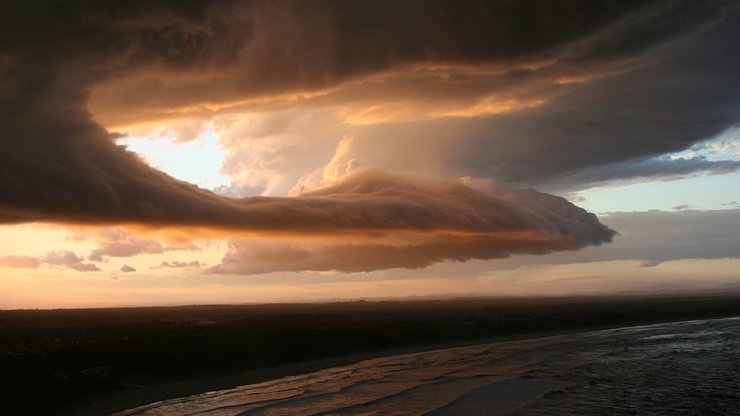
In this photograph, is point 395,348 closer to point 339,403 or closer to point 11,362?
point 339,403

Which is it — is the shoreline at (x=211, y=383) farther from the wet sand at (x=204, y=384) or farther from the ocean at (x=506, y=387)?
the ocean at (x=506, y=387)

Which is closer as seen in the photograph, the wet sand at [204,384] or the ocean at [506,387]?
the ocean at [506,387]

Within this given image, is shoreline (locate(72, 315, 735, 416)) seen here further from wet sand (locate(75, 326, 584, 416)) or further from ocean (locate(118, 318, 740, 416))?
ocean (locate(118, 318, 740, 416))

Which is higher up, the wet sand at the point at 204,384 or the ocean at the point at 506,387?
the wet sand at the point at 204,384

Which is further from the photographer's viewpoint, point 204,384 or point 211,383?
point 211,383

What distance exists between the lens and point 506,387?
4106 cm

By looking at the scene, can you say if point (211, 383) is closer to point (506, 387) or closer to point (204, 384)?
point (204, 384)

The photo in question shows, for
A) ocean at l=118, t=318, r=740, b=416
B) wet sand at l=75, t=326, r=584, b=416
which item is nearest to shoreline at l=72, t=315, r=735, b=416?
wet sand at l=75, t=326, r=584, b=416

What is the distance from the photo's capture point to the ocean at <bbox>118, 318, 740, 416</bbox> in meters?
32.9

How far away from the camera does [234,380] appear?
150 ft

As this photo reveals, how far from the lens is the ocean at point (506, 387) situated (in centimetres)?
3288

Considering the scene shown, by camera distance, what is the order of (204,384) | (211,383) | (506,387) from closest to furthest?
1. (506,387)
2. (204,384)
3. (211,383)

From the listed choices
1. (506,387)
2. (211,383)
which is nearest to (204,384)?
(211,383)

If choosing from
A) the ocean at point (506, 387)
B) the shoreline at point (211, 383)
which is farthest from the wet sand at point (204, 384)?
the ocean at point (506, 387)
